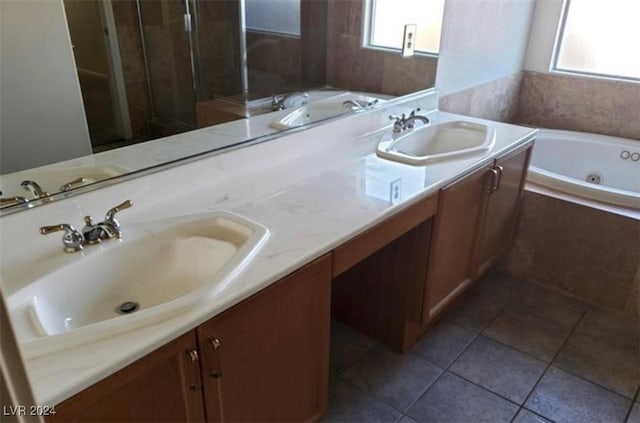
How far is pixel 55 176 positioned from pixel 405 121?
154cm

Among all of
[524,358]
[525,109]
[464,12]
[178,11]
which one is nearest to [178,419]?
[178,11]

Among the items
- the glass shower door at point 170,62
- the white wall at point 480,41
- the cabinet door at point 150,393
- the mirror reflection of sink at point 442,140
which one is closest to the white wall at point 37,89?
the glass shower door at point 170,62

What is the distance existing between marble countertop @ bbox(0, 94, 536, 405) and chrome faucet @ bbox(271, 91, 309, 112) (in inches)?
6.3

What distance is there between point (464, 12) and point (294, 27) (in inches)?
37.4

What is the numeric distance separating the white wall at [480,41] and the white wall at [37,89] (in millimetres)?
1822

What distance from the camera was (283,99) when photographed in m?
2.06

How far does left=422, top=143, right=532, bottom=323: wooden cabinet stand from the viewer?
1.92 meters

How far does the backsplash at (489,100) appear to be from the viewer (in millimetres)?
2793

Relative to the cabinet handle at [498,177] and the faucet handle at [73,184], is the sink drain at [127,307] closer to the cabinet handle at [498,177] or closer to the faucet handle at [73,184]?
the faucet handle at [73,184]

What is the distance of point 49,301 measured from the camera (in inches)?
43.6

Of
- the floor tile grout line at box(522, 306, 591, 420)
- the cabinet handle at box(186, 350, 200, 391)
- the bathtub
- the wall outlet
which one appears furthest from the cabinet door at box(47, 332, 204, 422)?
the bathtub

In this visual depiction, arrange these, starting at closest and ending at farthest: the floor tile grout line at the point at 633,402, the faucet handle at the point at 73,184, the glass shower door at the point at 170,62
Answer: the faucet handle at the point at 73,184 < the glass shower door at the point at 170,62 < the floor tile grout line at the point at 633,402

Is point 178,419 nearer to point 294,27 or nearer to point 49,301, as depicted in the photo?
point 49,301

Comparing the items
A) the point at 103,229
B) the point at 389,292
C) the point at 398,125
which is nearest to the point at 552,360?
the point at 389,292
